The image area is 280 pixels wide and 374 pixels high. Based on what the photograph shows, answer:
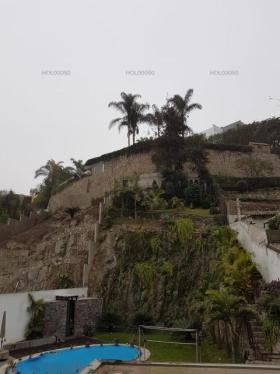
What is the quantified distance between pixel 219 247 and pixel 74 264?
992cm

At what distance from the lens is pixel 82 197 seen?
3653 cm

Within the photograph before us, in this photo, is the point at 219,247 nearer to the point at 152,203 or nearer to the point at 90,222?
the point at 152,203

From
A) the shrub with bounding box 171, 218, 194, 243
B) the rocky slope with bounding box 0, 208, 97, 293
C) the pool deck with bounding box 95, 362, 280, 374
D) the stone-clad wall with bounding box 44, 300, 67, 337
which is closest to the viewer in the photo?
the pool deck with bounding box 95, 362, 280, 374

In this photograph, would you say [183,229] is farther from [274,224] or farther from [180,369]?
[180,369]

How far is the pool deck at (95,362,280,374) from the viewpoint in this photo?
6906mm

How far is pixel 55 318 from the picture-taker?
56.1 feet

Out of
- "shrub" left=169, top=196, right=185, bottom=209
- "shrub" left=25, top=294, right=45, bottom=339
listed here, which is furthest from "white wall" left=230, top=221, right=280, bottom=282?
"shrub" left=25, top=294, right=45, bottom=339

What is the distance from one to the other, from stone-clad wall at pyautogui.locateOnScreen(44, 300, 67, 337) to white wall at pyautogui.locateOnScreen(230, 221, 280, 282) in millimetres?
Result: 9550

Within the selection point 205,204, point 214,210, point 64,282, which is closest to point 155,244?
point 214,210

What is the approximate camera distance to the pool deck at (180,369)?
6.91 metres

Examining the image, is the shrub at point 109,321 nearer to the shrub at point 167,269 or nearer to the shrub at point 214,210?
the shrub at point 167,269

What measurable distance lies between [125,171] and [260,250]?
2136 cm

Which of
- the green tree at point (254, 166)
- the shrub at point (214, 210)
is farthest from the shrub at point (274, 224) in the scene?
the green tree at point (254, 166)

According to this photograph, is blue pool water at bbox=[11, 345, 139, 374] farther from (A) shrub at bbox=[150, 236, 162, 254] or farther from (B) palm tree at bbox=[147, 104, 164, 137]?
(B) palm tree at bbox=[147, 104, 164, 137]
